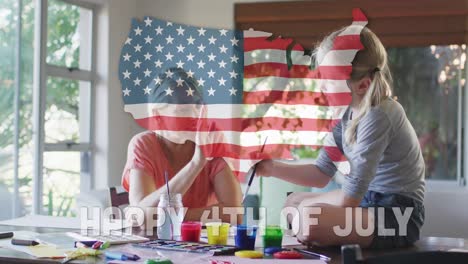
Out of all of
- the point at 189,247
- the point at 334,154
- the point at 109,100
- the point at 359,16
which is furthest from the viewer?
the point at 109,100

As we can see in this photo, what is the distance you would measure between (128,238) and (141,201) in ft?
1.19

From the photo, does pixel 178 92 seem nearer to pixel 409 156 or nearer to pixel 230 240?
pixel 230 240

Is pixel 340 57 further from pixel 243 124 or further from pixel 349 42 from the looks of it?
pixel 243 124

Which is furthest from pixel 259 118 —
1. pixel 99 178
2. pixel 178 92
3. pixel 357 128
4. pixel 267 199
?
pixel 99 178

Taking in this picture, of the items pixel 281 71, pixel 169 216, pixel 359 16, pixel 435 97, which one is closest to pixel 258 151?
pixel 281 71

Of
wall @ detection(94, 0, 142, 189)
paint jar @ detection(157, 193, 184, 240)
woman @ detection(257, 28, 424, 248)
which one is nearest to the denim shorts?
woman @ detection(257, 28, 424, 248)

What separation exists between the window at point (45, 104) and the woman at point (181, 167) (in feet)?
5.46

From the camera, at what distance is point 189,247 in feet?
6.12

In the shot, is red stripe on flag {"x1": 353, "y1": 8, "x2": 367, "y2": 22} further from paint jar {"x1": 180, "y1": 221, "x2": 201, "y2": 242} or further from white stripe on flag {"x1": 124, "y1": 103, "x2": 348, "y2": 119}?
paint jar {"x1": 180, "y1": 221, "x2": 201, "y2": 242}

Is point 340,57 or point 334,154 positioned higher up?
point 340,57

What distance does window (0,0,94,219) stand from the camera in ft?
12.8

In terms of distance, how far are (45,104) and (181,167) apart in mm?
1975

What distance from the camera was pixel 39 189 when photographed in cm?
408
